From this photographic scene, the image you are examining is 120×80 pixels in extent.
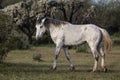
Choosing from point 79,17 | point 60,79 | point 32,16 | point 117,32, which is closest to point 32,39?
point 32,16

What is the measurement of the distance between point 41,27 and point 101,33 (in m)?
2.77

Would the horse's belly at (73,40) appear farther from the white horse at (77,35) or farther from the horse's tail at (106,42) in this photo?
the horse's tail at (106,42)

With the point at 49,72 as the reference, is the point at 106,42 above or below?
above

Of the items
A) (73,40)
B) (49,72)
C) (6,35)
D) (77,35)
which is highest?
(77,35)

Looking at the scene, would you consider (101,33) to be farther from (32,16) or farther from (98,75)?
(32,16)

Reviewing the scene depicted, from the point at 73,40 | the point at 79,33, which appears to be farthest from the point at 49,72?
the point at 79,33

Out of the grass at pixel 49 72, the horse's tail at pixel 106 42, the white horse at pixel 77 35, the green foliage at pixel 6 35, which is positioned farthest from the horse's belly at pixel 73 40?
the green foliage at pixel 6 35

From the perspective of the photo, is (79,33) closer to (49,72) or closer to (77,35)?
(77,35)

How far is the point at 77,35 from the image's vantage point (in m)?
19.2

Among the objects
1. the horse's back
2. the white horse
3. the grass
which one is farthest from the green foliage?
the horse's back

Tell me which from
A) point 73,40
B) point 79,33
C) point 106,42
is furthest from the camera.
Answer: point 73,40

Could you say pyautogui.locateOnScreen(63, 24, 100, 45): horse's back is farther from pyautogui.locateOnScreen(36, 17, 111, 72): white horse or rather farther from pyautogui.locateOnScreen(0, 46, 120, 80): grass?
pyautogui.locateOnScreen(0, 46, 120, 80): grass

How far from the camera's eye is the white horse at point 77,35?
738 inches

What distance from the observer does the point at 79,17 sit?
67000 millimetres
